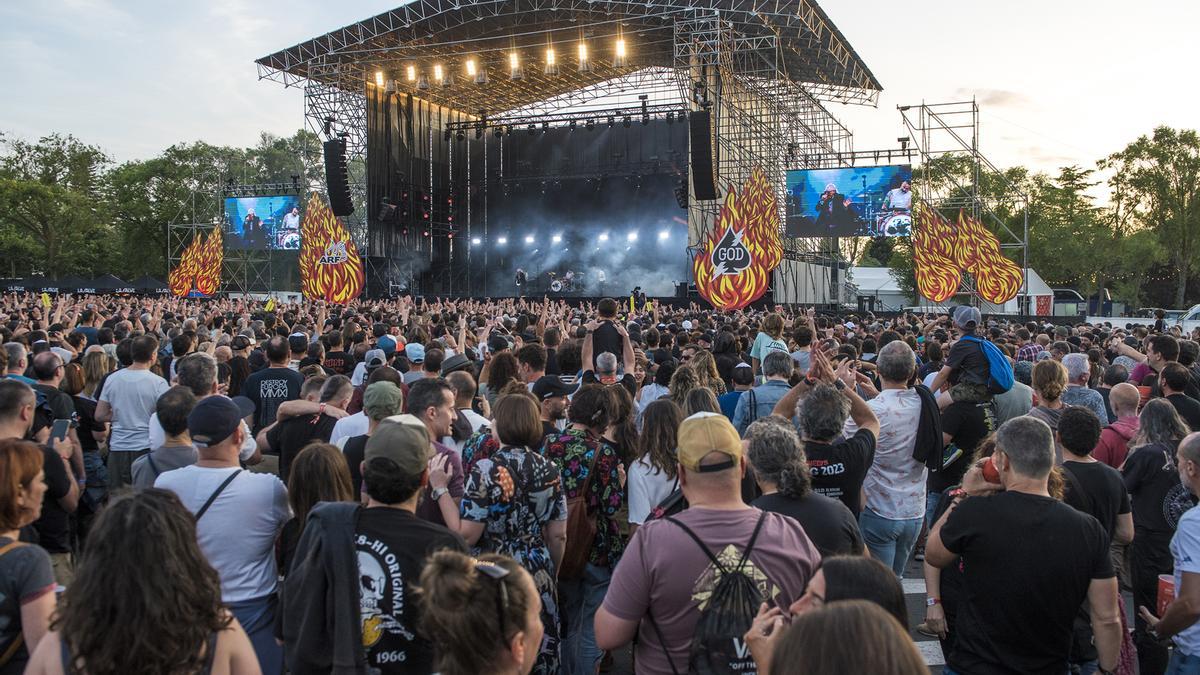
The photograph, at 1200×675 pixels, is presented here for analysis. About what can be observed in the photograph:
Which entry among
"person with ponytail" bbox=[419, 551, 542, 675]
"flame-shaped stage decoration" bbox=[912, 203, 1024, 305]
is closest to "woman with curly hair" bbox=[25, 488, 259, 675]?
"person with ponytail" bbox=[419, 551, 542, 675]

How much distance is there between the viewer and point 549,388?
16.6ft

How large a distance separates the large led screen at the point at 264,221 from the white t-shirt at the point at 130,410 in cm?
2991

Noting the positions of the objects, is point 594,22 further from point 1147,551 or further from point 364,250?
point 1147,551

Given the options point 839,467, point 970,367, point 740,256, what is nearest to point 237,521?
point 839,467

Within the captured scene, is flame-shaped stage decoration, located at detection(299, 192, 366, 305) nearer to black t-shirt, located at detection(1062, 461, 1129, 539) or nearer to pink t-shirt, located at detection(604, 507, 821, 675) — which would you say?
black t-shirt, located at detection(1062, 461, 1129, 539)

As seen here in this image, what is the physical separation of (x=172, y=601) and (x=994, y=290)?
815 inches

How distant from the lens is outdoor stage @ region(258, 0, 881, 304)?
28.0 m

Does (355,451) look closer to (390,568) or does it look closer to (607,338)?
(390,568)

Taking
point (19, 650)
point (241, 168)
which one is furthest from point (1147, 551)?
point (241, 168)

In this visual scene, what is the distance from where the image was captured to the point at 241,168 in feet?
214

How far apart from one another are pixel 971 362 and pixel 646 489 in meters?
3.06

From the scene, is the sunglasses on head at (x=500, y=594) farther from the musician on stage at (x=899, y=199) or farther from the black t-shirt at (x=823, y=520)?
the musician on stage at (x=899, y=199)

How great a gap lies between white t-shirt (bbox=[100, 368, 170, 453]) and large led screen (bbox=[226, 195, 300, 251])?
29.9 metres

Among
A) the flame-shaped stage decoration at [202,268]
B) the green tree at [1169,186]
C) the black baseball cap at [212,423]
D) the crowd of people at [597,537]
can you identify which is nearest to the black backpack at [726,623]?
the crowd of people at [597,537]
